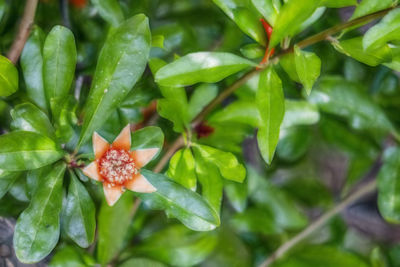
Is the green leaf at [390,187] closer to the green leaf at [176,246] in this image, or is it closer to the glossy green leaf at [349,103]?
the glossy green leaf at [349,103]

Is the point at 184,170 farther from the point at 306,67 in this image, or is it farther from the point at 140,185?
the point at 306,67

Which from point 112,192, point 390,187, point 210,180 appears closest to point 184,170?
point 210,180

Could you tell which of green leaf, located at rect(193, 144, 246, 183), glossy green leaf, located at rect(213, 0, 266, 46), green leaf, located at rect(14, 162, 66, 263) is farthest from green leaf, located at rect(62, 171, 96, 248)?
glossy green leaf, located at rect(213, 0, 266, 46)

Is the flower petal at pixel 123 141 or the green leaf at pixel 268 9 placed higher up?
the green leaf at pixel 268 9

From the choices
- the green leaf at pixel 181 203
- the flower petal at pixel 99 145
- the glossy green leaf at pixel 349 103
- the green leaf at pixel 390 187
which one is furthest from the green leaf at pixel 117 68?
the green leaf at pixel 390 187

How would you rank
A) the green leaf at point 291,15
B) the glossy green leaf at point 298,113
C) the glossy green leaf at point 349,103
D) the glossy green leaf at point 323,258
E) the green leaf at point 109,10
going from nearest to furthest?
1. the green leaf at point 291,15
2. the green leaf at point 109,10
3. the glossy green leaf at point 298,113
4. the glossy green leaf at point 349,103
5. the glossy green leaf at point 323,258

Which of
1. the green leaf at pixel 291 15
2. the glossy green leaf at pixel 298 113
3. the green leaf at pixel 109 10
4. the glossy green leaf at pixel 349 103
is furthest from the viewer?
the glossy green leaf at pixel 349 103
